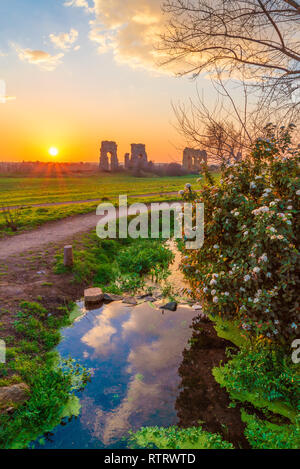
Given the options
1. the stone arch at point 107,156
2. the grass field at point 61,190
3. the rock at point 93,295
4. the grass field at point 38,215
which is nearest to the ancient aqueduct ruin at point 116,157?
the stone arch at point 107,156

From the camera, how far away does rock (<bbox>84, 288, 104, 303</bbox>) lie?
9.69 meters

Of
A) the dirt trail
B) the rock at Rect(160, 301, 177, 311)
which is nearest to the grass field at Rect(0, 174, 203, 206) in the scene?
the dirt trail

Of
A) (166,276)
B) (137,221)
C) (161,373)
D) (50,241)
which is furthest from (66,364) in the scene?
(137,221)

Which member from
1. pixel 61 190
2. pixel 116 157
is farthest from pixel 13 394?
pixel 116 157

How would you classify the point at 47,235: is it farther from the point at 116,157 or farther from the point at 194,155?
the point at 116,157

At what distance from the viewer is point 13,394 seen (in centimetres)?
535

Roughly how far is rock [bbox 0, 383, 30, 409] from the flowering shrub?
403 centimetres

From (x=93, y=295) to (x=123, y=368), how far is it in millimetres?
3645

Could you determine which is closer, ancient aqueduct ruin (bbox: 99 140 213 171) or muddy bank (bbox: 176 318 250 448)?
muddy bank (bbox: 176 318 250 448)

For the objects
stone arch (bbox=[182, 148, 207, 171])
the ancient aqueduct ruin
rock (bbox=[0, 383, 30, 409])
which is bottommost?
rock (bbox=[0, 383, 30, 409])

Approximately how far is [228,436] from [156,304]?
521 cm

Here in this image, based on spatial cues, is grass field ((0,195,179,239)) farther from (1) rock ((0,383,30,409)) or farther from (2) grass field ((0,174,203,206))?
(1) rock ((0,383,30,409))

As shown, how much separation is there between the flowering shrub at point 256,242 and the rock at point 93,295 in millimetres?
4035

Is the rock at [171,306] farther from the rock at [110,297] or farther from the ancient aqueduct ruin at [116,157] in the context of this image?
the ancient aqueduct ruin at [116,157]
